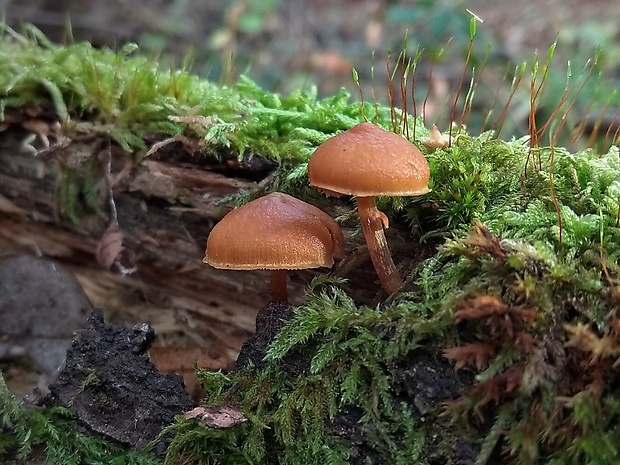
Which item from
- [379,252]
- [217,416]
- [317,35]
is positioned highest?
[379,252]

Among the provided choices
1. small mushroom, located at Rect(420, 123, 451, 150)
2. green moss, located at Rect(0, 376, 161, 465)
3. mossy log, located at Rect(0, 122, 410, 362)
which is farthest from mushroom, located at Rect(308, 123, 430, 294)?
green moss, located at Rect(0, 376, 161, 465)

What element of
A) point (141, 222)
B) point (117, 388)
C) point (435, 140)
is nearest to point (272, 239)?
point (117, 388)

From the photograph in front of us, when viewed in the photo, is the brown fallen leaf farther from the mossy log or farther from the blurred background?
the blurred background

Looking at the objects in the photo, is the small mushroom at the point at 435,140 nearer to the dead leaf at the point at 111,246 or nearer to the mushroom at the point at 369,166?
the mushroom at the point at 369,166

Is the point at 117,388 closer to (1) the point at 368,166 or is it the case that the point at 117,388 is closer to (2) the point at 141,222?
(2) the point at 141,222

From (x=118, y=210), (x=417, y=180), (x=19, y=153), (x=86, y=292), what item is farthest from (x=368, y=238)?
(x=19, y=153)

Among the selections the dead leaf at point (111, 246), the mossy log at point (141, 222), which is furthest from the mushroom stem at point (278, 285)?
the dead leaf at point (111, 246)

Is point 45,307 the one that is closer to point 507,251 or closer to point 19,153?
point 19,153
